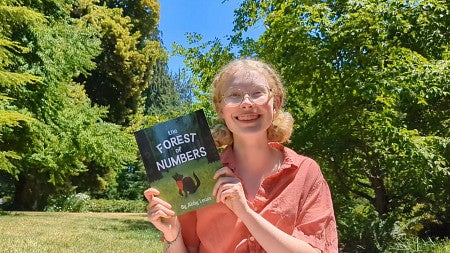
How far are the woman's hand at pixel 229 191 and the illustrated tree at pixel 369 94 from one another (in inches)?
207

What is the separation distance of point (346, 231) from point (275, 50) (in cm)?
291

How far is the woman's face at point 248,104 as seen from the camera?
1.72m

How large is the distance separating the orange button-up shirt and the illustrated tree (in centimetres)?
507

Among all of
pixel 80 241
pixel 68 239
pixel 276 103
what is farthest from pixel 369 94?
pixel 68 239

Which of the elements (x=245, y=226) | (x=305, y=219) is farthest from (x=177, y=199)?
(x=305, y=219)

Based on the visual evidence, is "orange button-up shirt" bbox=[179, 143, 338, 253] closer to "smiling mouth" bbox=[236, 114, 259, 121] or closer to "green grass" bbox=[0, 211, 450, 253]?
"smiling mouth" bbox=[236, 114, 259, 121]

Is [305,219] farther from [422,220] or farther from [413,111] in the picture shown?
[422,220]

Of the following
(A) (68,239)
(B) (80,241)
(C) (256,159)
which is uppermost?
(A) (68,239)

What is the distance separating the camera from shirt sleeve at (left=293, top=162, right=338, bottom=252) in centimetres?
167

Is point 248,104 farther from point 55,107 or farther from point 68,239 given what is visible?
point 55,107

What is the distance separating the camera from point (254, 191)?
177 centimetres

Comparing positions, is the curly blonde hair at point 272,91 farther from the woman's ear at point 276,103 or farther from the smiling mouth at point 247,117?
the smiling mouth at point 247,117

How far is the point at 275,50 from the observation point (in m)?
7.56

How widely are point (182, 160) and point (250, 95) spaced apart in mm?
289
